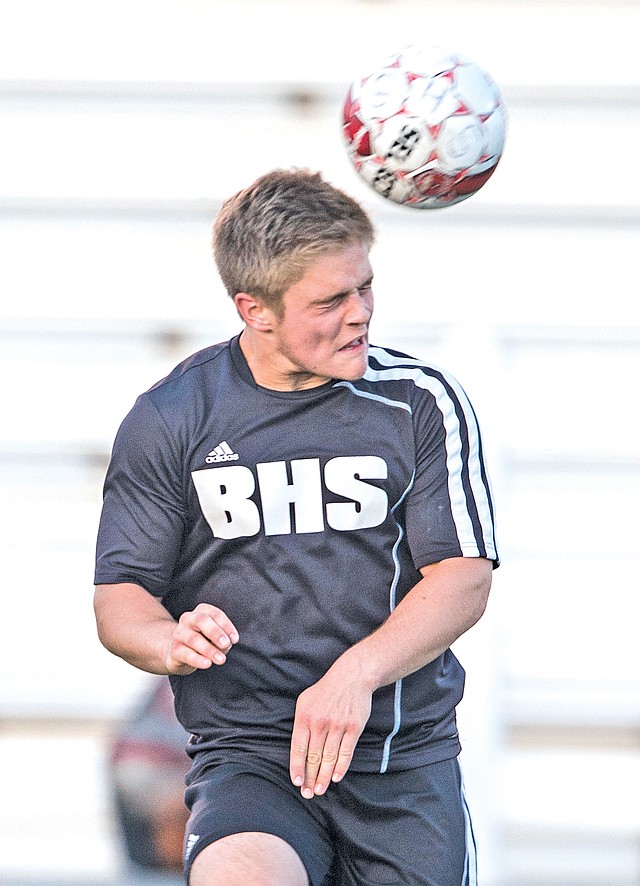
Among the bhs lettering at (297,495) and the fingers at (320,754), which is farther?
the bhs lettering at (297,495)

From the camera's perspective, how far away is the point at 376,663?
105 inches

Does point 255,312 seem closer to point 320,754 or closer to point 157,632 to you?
point 157,632

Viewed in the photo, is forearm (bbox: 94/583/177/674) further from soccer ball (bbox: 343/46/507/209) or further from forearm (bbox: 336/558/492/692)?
soccer ball (bbox: 343/46/507/209)

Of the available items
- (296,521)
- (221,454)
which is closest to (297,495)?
(296,521)

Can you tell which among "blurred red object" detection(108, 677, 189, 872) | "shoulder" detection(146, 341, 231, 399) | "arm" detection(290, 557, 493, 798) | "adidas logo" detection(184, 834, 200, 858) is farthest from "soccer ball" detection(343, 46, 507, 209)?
"blurred red object" detection(108, 677, 189, 872)

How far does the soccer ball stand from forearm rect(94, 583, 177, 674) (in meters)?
1.06

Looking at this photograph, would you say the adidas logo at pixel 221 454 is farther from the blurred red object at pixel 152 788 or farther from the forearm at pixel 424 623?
the blurred red object at pixel 152 788

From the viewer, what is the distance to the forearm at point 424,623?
8.81 ft

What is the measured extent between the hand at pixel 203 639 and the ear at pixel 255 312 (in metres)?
0.62

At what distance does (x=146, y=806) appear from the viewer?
14.3 feet

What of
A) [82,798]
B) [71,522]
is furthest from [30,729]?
[71,522]

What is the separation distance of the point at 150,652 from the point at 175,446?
45 centimetres

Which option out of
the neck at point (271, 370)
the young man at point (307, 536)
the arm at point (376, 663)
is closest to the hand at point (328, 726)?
the arm at point (376, 663)

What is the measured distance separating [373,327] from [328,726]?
3.57 m
